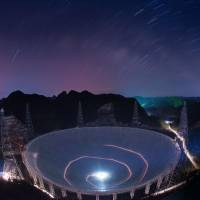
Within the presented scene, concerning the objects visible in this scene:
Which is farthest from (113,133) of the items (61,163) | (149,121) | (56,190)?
(149,121)

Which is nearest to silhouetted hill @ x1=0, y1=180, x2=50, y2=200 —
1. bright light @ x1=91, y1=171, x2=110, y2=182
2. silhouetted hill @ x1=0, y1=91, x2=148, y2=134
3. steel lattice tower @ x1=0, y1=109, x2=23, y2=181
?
steel lattice tower @ x1=0, y1=109, x2=23, y2=181

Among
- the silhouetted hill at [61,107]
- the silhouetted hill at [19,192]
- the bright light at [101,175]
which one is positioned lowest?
the bright light at [101,175]

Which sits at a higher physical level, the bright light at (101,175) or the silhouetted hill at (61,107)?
the silhouetted hill at (61,107)

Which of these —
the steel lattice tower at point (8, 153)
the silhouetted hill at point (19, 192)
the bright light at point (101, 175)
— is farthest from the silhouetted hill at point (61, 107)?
the silhouetted hill at point (19, 192)

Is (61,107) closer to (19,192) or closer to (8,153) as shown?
(8,153)

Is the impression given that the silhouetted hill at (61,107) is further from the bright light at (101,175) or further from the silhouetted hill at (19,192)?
the silhouetted hill at (19,192)

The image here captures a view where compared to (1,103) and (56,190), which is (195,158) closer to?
(56,190)
